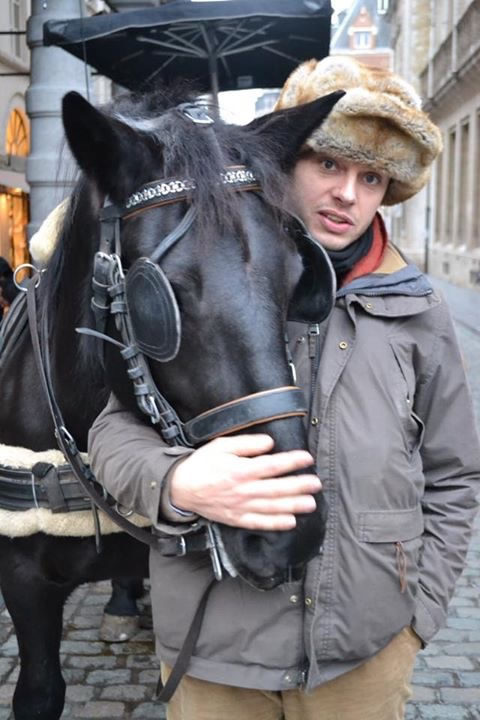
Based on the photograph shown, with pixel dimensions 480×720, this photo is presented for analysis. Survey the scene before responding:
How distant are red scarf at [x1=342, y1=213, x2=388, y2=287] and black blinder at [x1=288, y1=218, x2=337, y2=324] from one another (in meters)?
0.19

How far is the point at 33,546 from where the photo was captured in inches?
99.9

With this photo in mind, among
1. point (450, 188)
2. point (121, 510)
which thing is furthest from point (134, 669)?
point (450, 188)

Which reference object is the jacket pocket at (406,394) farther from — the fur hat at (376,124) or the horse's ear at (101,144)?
the horse's ear at (101,144)

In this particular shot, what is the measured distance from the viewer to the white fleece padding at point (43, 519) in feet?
7.98

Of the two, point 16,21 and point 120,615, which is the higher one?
point 16,21

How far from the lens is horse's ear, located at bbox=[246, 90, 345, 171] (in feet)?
6.23

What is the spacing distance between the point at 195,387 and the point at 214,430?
0.10 metres

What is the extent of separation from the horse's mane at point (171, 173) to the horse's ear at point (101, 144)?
8 cm

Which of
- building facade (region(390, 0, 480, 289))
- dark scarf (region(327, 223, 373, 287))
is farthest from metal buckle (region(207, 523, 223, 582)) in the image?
building facade (region(390, 0, 480, 289))

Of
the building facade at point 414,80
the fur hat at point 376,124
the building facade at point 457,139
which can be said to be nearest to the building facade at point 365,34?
the building facade at point 414,80

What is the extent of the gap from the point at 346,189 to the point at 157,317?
2.08ft

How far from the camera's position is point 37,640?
2.64 meters

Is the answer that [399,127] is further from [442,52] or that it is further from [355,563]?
[442,52]

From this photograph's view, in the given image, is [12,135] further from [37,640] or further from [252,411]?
[252,411]
